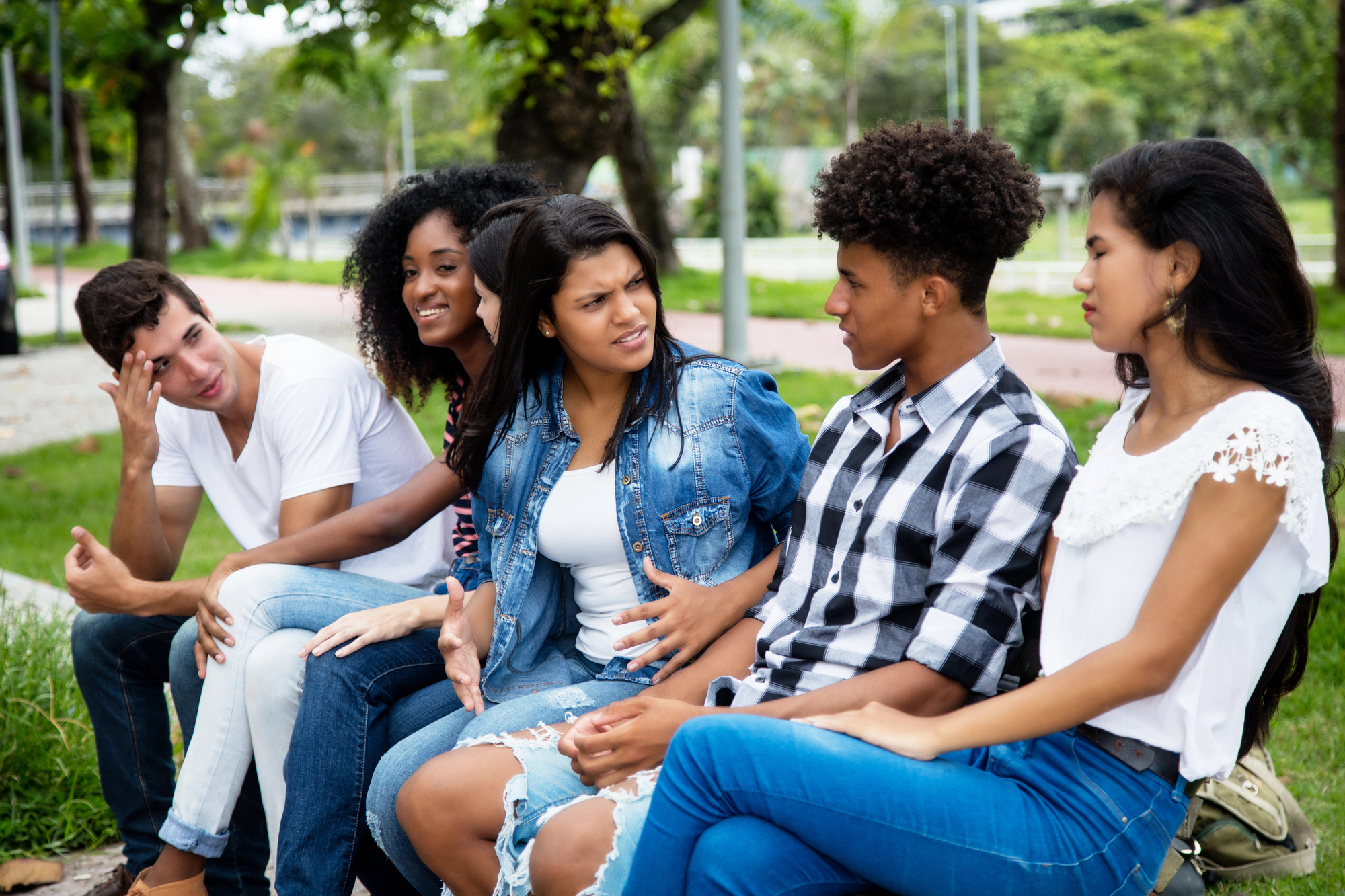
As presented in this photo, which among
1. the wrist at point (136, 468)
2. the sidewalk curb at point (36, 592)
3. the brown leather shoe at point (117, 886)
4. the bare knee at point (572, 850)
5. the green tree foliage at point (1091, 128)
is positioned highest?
the green tree foliage at point (1091, 128)

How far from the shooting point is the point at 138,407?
2.79 meters

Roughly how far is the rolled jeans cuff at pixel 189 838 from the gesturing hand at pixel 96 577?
1.71ft

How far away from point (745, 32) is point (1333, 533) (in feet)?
90.2

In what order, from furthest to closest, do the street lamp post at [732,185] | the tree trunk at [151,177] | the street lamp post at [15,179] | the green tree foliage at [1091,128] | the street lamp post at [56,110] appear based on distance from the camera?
1. the green tree foliage at [1091,128]
2. the street lamp post at [15,179]
3. the tree trunk at [151,177]
4. the street lamp post at [56,110]
5. the street lamp post at [732,185]

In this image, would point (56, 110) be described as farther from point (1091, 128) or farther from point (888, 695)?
point (1091, 128)

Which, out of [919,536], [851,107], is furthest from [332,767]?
[851,107]

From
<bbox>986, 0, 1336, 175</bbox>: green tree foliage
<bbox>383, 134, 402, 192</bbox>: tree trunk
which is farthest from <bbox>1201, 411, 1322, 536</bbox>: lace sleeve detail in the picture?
<bbox>383, 134, 402, 192</bbox>: tree trunk

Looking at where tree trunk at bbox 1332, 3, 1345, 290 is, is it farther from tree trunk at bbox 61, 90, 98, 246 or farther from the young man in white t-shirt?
tree trunk at bbox 61, 90, 98, 246

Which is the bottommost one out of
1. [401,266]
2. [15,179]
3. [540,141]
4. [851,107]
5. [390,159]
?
[401,266]

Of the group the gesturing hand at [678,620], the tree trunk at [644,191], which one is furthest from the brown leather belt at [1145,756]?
the tree trunk at [644,191]

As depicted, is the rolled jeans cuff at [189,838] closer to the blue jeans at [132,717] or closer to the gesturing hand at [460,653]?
the blue jeans at [132,717]

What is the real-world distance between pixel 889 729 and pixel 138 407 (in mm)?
1939

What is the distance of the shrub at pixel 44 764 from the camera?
10.5 feet

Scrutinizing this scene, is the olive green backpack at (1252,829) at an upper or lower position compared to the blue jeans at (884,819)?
lower
